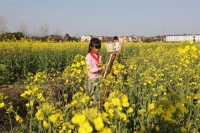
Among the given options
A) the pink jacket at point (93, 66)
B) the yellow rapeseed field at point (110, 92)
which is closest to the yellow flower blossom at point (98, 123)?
the yellow rapeseed field at point (110, 92)

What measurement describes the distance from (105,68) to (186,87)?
53.9 inches

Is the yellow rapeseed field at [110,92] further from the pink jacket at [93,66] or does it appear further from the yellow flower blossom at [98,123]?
the pink jacket at [93,66]

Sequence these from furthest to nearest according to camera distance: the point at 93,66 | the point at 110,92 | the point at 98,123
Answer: the point at 93,66
the point at 110,92
the point at 98,123

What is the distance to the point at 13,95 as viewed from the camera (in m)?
5.39

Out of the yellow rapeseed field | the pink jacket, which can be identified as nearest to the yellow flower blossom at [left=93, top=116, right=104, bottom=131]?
the yellow rapeseed field

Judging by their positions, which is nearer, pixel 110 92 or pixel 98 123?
pixel 98 123

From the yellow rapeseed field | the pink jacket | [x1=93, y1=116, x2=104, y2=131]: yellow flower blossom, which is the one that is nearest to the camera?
[x1=93, y1=116, x2=104, y2=131]: yellow flower blossom

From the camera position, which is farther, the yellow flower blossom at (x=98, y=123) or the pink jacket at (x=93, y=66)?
the pink jacket at (x=93, y=66)

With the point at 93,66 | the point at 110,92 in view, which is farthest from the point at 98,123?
the point at 93,66

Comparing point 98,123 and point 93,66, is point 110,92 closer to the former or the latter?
point 93,66

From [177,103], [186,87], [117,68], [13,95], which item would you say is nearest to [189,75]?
[186,87]

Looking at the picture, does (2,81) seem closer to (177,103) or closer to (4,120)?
(4,120)

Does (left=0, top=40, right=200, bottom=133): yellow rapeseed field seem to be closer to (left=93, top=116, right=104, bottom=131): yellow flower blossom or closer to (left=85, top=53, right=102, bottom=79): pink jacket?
(left=93, top=116, right=104, bottom=131): yellow flower blossom

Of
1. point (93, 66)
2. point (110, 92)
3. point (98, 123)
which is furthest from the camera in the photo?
point (93, 66)
